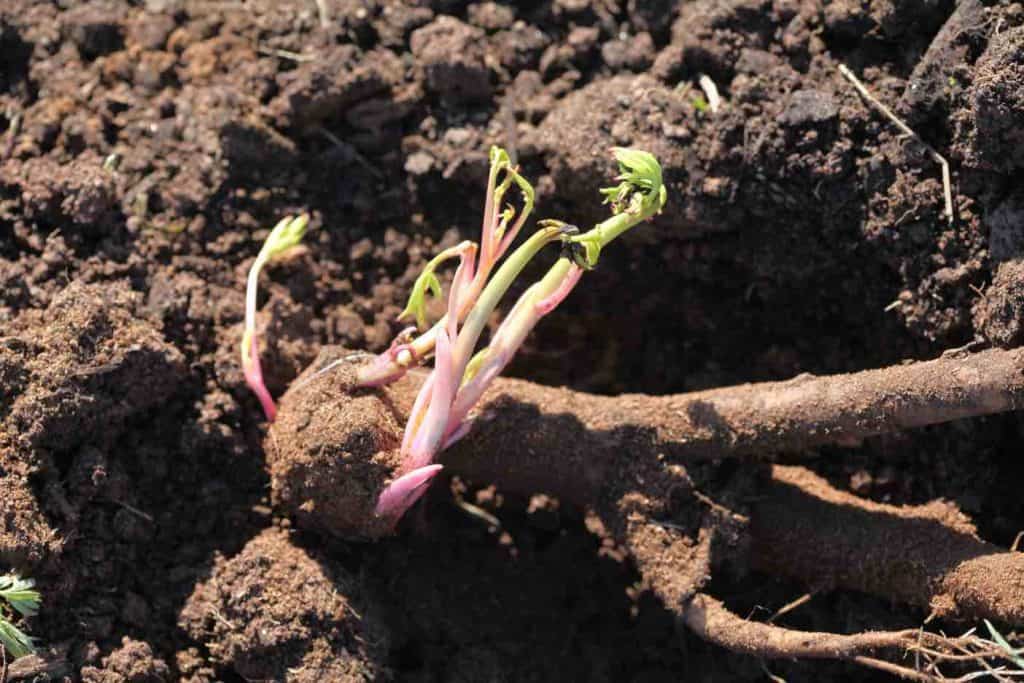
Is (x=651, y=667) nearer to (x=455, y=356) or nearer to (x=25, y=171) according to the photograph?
(x=455, y=356)

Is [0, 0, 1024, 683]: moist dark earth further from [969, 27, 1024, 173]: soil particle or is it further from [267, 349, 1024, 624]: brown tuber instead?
[267, 349, 1024, 624]: brown tuber

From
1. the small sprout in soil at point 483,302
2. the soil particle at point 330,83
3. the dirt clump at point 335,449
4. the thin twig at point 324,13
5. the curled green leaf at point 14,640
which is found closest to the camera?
the curled green leaf at point 14,640

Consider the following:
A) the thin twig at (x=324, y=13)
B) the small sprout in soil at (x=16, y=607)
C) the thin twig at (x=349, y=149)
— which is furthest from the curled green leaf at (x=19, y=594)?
the thin twig at (x=324, y=13)

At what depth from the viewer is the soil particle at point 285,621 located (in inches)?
80.0

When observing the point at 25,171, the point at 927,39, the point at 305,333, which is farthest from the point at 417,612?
the point at 927,39

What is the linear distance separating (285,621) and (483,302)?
75cm

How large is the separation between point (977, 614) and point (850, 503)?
316mm

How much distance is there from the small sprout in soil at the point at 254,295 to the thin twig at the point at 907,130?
4.11 ft

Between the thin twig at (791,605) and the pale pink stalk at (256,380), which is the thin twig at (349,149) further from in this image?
the thin twig at (791,605)

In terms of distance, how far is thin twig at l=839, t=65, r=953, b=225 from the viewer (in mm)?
2127

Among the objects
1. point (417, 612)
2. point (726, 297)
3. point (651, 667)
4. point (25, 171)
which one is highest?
point (25, 171)

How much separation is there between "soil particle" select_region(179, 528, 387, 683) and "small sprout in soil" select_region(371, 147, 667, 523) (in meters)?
0.21

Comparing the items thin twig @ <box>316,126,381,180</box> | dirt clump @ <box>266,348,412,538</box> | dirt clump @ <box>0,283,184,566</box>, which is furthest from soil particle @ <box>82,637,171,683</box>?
thin twig @ <box>316,126,381,180</box>

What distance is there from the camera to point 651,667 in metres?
2.29
